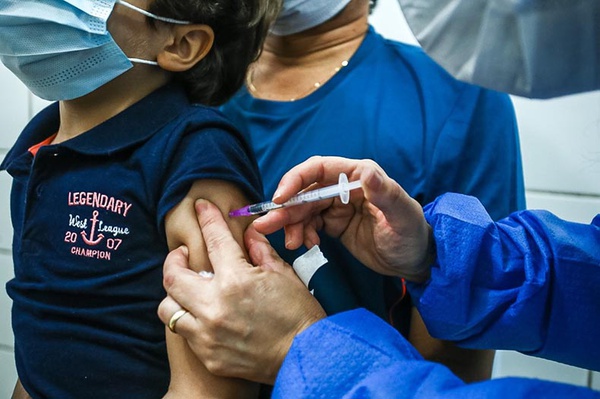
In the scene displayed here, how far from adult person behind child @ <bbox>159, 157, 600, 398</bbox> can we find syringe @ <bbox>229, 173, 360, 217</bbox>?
0.05 feet

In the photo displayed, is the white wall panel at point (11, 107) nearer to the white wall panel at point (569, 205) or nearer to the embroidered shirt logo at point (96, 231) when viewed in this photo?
the embroidered shirt logo at point (96, 231)

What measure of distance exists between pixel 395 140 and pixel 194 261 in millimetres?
433

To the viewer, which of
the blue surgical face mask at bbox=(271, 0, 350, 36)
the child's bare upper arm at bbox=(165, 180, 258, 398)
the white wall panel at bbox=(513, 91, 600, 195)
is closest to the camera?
the child's bare upper arm at bbox=(165, 180, 258, 398)

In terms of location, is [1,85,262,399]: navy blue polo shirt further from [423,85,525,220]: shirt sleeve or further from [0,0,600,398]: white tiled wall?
[0,0,600,398]: white tiled wall

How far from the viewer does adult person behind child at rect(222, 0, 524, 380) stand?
3.94 feet

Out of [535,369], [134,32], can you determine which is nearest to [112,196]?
[134,32]

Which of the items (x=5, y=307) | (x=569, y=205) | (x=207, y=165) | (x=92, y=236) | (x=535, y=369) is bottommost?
(x=5, y=307)

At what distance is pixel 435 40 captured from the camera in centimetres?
92

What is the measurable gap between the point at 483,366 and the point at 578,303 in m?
0.39

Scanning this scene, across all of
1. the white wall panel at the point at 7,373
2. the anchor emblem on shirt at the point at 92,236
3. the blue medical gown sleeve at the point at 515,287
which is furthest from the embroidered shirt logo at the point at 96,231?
the white wall panel at the point at 7,373

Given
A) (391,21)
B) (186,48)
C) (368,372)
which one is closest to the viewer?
(368,372)

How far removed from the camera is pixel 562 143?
1.59 m

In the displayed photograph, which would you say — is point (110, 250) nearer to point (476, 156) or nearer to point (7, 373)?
point (476, 156)

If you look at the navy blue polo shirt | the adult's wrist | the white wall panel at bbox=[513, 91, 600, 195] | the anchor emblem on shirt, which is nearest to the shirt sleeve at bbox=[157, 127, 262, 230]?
the navy blue polo shirt
